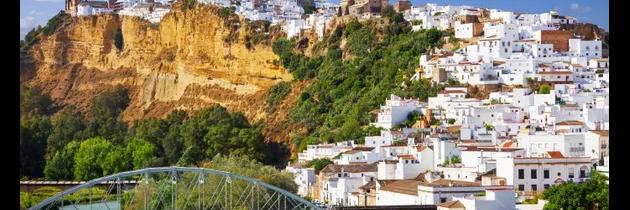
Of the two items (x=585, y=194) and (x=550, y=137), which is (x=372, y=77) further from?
(x=585, y=194)

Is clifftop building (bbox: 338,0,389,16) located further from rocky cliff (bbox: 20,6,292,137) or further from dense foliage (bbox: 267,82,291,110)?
dense foliage (bbox: 267,82,291,110)

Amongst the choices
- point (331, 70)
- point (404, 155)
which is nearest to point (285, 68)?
point (331, 70)

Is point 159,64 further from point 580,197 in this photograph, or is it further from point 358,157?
point 580,197

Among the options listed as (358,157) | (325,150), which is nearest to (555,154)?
(358,157)

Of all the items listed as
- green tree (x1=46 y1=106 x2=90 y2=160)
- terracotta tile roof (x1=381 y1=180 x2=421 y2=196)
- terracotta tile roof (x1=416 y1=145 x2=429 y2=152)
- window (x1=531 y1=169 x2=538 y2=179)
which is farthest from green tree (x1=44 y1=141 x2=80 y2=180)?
window (x1=531 y1=169 x2=538 y2=179)

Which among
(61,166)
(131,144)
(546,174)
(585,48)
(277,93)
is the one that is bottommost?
(61,166)
